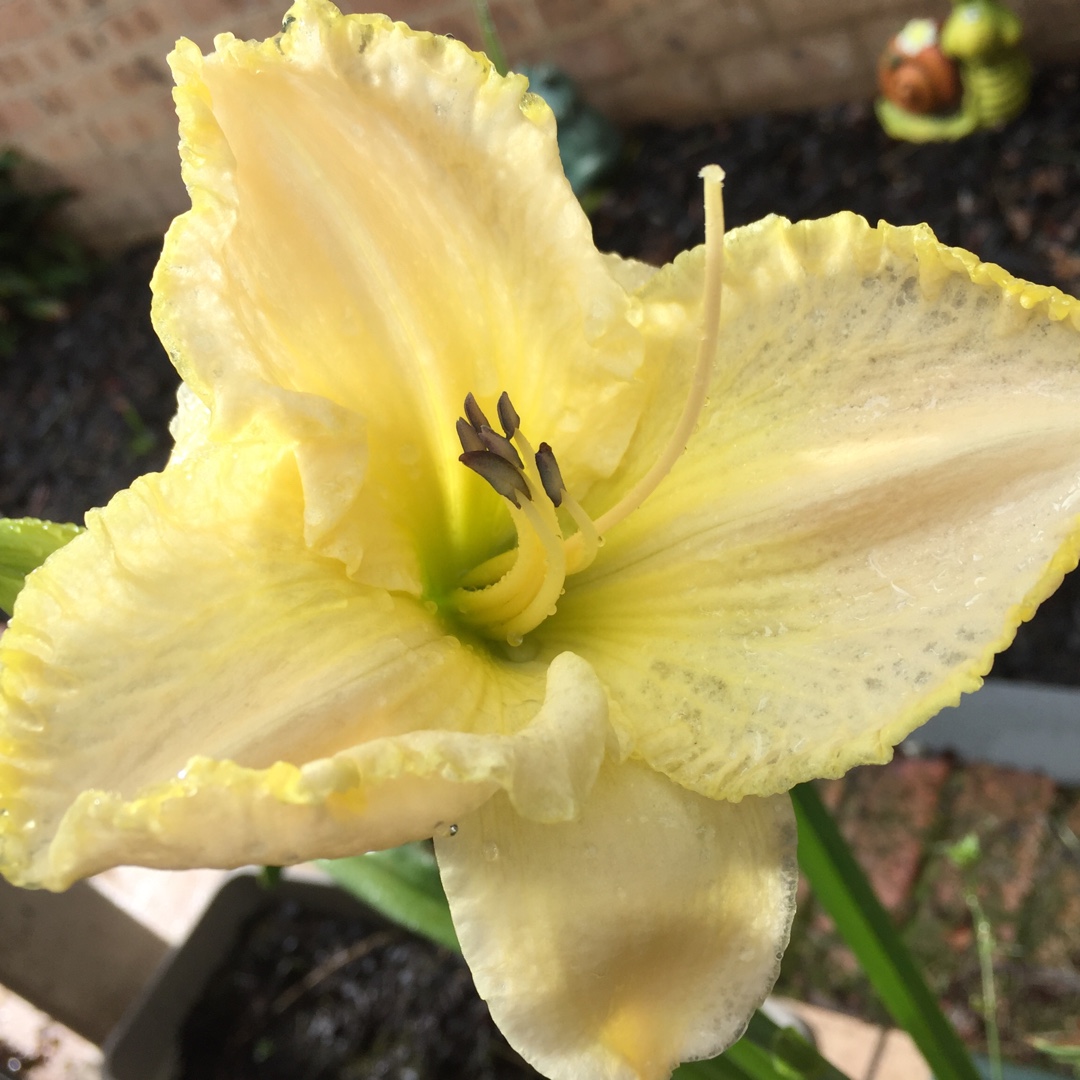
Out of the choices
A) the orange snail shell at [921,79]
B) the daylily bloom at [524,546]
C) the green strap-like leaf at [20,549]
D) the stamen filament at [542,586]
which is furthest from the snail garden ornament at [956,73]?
the green strap-like leaf at [20,549]

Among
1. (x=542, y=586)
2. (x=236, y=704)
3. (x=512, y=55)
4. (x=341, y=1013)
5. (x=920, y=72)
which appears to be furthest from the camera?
(x=512, y=55)

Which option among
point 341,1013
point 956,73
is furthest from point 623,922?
point 956,73

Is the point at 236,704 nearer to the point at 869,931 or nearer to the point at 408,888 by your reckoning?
the point at 408,888

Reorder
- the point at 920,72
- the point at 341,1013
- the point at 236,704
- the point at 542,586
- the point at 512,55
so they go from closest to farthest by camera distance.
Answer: the point at 236,704 < the point at 542,586 < the point at 341,1013 < the point at 920,72 < the point at 512,55

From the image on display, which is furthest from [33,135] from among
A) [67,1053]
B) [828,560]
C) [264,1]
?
[828,560]

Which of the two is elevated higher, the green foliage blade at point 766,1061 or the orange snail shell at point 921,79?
the orange snail shell at point 921,79

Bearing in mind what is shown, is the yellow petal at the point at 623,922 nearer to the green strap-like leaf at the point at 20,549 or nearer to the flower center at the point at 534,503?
the flower center at the point at 534,503

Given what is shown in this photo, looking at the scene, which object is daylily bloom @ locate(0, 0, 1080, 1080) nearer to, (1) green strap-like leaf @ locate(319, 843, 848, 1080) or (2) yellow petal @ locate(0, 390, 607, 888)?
(2) yellow petal @ locate(0, 390, 607, 888)
